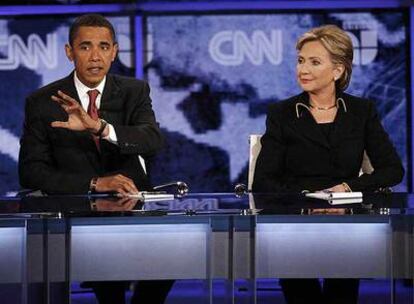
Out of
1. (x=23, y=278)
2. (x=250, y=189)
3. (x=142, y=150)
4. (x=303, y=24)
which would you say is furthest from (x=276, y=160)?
(x=303, y=24)

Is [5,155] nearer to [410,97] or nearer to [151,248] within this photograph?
[410,97]

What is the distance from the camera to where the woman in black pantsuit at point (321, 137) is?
3.49m

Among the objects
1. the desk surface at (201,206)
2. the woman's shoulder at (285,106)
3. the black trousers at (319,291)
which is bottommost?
the black trousers at (319,291)

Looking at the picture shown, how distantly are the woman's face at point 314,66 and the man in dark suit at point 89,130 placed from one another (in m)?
0.59

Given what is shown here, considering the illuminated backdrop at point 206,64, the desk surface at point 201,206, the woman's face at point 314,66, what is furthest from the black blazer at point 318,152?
the illuminated backdrop at point 206,64

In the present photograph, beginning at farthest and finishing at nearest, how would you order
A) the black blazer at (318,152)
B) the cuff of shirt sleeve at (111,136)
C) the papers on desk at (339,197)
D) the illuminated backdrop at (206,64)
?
the illuminated backdrop at (206,64), the black blazer at (318,152), the cuff of shirt sleeve at (111,136), the papers on desk at (339,197)

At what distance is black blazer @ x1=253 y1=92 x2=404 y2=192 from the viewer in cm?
349

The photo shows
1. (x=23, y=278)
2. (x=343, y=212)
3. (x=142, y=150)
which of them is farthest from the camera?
(x=142, y=150)

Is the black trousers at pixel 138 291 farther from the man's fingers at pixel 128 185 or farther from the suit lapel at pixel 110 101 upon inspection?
the suit lapel at pixel 110 101

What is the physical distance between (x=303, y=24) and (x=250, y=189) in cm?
194

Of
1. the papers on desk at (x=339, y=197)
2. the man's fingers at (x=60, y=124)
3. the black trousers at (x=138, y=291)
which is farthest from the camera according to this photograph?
the man's fingers at (x=60, y=124)

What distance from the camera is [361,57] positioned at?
17.5 feet

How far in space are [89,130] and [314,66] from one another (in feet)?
2.82

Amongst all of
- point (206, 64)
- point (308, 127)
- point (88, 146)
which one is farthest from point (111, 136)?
point (206, 64)
